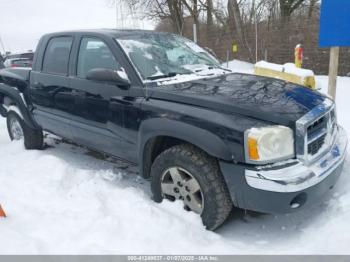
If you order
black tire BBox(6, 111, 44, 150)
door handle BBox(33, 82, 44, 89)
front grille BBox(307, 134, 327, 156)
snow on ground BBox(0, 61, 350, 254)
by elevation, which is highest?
door handle BBox(33, 82, 44, 89)

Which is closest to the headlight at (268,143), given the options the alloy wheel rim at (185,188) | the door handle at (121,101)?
the alloy wheel rim at (185,188)

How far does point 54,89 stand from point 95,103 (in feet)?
3.12

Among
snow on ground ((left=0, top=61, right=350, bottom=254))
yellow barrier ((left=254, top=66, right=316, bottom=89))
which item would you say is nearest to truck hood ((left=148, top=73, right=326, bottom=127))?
snow on ground ((left=0, top=61, right=350, bottom=254))

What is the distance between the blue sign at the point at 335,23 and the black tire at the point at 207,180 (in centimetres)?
269

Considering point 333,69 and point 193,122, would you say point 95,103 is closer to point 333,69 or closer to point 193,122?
point 193,122

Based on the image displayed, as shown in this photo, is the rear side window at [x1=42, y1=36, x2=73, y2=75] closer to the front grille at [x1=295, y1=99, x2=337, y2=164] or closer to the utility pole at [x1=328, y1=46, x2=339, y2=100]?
the front grille at [x1=295, y1=99, x2=337, y2=164]

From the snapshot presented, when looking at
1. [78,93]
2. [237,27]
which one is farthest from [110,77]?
[237,27]

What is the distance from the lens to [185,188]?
3.07 m

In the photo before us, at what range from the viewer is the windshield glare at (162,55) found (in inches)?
140

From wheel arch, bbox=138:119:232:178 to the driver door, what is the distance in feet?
1.33

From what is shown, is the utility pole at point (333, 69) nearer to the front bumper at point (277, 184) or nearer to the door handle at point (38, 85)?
the front bumper at point (277, 184)

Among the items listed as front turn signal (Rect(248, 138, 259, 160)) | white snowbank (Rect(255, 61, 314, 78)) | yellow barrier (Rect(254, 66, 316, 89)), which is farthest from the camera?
white snowbank (Rect(255, 61, 314, 78))

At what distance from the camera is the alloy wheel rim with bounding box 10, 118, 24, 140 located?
5476 millimetres

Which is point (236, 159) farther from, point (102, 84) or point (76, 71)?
point (76, 71)
